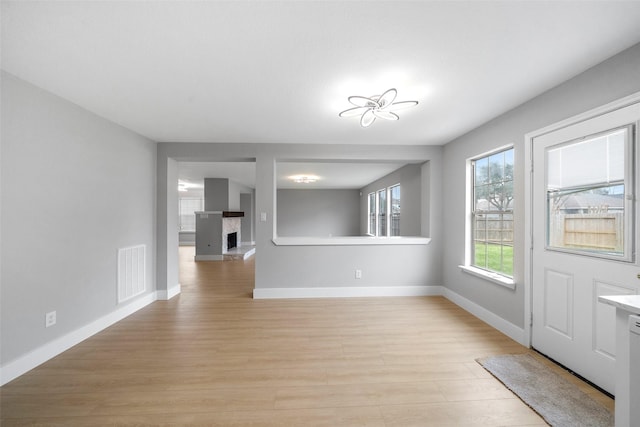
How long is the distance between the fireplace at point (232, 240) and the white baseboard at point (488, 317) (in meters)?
6.60

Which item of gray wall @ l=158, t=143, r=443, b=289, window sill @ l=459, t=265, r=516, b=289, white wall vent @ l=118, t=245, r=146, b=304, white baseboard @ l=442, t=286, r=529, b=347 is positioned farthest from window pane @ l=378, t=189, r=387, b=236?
white wall vent @ l=118, t=245, r=146, b=304

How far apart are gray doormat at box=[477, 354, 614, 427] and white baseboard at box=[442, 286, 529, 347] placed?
Result: 13.1 inches

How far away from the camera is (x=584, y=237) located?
2070mm

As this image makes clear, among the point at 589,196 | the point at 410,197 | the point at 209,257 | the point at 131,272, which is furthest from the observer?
the point at 209,257

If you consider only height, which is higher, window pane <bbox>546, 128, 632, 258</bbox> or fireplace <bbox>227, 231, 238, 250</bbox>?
window pane <bbox>546, 128, 632, 258</bbox>

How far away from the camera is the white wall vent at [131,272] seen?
10.6 feet

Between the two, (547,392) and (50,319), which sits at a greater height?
(50,319)

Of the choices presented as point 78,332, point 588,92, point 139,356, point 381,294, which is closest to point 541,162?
point 588,92

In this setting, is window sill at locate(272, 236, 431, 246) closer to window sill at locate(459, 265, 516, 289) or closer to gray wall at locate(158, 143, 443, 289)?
gray wall at locate(158, 143, 443, 289)

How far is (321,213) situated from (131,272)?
7.83 meters

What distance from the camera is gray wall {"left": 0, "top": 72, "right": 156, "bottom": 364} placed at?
2021mm

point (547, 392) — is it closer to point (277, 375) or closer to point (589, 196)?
point (589, 196)

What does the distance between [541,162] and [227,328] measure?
3629mm

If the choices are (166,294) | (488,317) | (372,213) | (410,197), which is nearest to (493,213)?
(488,317)
